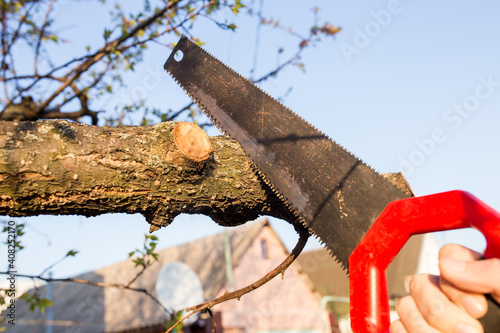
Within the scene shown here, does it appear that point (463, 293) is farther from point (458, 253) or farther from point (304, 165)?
point (304, 165)

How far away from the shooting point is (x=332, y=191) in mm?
2477

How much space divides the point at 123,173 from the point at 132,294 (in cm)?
1488

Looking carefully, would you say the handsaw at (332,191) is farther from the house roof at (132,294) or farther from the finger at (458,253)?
the house roof at (132,294)

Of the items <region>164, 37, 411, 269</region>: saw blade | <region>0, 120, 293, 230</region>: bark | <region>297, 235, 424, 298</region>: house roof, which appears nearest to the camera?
<region>0, 120, 293, 230</region>: bark

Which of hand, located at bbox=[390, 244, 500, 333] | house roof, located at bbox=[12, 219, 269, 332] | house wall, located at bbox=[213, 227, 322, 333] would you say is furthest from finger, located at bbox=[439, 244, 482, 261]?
house wall, located at bbox=[213, 227, 322, 333]

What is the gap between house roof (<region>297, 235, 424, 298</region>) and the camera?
18062 mm

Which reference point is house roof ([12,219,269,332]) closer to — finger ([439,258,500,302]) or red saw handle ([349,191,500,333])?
red saw handle ([349,191,500,333])

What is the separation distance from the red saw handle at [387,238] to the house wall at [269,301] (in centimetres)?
1155

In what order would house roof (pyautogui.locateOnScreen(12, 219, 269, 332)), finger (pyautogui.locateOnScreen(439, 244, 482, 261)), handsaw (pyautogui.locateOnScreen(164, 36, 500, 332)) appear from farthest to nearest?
house roof (pyautogui.locateOnScreen(12, 219, 269, 332))
handsaw (pyautogui.locateOnScreen(164, 36, 500, 332))
finger (pyautogui.locateOnScreen(439, 244, 482, 261))

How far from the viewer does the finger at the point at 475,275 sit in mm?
1065

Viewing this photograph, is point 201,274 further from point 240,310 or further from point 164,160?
point 164,160

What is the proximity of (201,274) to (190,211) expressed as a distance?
1192 cm

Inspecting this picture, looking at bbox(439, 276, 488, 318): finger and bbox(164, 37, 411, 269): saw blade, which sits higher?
bbox(164, 37, 411, 269): saw blade

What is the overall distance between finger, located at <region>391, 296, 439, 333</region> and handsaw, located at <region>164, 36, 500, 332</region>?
282mm
